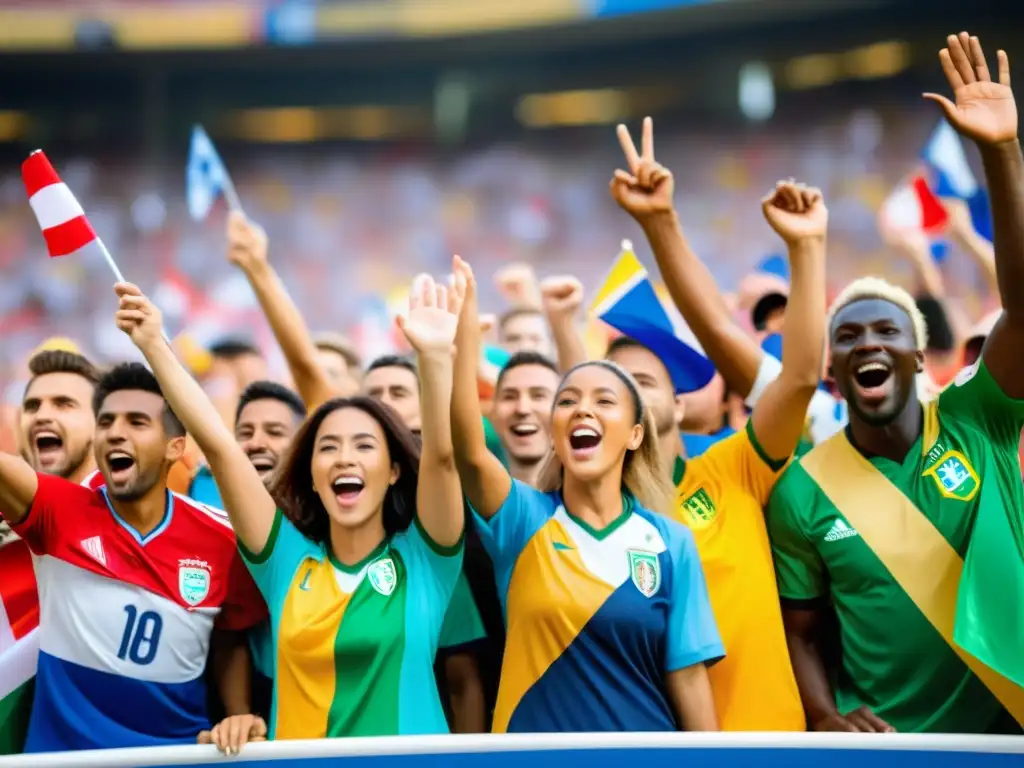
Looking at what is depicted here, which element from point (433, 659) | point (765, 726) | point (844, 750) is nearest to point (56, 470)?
point (433, 659)

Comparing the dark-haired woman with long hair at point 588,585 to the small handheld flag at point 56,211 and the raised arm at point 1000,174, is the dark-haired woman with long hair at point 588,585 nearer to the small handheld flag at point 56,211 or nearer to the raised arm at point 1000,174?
the raised arm at point 1000,174

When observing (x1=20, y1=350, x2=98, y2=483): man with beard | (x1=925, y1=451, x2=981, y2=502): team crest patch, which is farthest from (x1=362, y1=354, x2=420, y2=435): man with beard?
(x1=925, y1=451, x2=981, y2=502): team crest patch

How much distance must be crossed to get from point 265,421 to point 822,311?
191 centimetres

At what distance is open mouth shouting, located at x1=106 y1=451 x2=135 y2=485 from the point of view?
3.57m

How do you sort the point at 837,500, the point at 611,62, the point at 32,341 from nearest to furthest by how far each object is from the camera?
1. the point at 837,500
2. the point at 32,341
3. the point at 611,62

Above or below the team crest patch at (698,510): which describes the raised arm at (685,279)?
above

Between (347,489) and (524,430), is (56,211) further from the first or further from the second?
(524,430)

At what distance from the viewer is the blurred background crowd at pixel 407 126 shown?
61.9ft

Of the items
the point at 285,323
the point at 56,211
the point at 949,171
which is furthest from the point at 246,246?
the point at 949,171

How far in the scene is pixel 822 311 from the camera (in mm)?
3602

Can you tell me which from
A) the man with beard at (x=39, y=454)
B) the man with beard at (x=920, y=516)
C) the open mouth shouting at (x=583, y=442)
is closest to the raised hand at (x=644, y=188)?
the man with beard at (x=920, y=516)

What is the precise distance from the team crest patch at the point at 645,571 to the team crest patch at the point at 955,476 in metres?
0.79

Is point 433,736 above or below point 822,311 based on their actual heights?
below

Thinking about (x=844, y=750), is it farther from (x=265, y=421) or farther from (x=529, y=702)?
(x=265, y=421)
